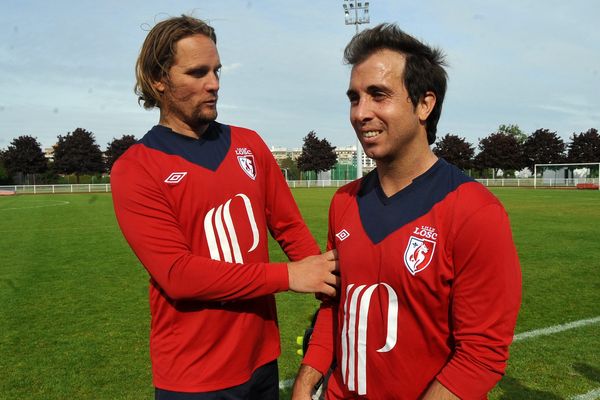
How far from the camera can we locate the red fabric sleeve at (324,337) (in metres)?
2.24

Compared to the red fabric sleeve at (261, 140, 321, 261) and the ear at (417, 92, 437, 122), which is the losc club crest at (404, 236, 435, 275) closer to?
the ear at (417, 92, 437, 122)

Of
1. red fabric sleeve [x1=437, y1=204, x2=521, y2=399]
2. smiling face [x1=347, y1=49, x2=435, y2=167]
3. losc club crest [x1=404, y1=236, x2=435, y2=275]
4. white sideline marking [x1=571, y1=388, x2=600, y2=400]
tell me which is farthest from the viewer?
white sideline marking [x1=571, y1=388, x2=600, y2=400]

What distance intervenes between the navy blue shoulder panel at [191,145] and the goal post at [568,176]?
54.6 meters

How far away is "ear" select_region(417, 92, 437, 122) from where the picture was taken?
201cm

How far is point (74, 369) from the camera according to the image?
5.22 m

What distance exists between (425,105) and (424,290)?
28.7 inches

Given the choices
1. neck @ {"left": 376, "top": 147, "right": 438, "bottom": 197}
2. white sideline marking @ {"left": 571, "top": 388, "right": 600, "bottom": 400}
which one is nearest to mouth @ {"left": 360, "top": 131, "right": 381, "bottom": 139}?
neck @ {"left": 376, "top": 147, "right": 438, "bottom": 197}

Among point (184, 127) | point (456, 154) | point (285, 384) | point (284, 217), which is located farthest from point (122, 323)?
point (456, 154)

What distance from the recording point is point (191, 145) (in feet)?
7.82

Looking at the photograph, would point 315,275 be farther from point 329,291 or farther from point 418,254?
point 418,254

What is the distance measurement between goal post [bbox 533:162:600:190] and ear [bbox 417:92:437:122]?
54472 mm

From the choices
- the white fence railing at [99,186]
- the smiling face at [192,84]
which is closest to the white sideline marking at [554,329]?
the smiling face at [192,84]

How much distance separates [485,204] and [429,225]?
21 cm

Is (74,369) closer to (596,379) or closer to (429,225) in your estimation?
(429,225)
